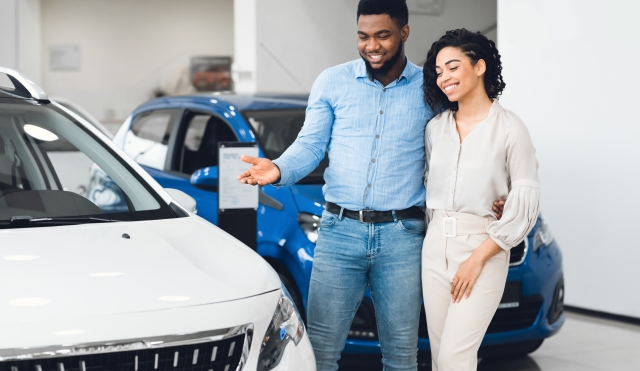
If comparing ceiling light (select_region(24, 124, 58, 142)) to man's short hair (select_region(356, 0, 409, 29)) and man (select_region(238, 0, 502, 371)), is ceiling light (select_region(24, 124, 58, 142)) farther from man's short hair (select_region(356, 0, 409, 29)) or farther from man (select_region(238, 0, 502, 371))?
man's short hair (select_region(356, 0, 409, 29))

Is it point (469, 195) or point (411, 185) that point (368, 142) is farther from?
point (469, 195)

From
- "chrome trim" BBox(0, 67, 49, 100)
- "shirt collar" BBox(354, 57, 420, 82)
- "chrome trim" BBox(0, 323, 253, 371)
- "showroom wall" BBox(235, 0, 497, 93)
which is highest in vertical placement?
"showroom wall" BBox(235, 0, 497, 93)

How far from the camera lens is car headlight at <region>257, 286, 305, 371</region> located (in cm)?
217

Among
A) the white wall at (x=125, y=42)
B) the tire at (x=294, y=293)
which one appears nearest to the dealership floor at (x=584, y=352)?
the tire at (x=294, y=293)

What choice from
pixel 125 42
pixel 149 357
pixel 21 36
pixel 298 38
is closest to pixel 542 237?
pixel 149 357

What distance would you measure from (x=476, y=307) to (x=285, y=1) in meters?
6.62

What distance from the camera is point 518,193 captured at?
254 centimetres

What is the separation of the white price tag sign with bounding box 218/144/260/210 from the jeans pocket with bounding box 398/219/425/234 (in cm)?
143

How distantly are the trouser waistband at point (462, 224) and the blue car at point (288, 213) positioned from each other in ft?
3.85

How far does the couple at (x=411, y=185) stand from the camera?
8.51 feet

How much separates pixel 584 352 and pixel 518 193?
2.66 metres

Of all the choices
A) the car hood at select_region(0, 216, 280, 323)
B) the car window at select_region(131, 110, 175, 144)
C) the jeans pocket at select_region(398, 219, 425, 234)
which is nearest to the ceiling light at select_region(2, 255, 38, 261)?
the car hood at select_region(0, 216, 280, 323)

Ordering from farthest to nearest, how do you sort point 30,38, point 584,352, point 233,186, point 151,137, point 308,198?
point 30,38
point 151,137
point 584,352
point 233,186
point 308,198

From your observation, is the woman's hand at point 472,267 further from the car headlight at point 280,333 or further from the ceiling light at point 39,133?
the ceiling light at point 39,133
